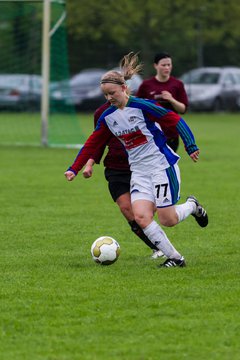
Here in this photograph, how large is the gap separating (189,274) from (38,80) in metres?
23.5

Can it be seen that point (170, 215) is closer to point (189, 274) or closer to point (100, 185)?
point (189, 274)

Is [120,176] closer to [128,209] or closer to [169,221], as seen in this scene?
[128,209]

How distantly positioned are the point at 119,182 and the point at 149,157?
1.97ft

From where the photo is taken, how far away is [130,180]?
7973mm

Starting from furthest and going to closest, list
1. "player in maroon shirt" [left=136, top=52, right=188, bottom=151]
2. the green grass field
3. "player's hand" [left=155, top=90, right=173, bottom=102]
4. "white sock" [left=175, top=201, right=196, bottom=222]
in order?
1. "player in maroon shirt" [left=136, top=52, right=188, bottom=151]
2. "player's hand" [left=155, top=90, right=173, bottom=102]
3. "white sock" [left=175, top=201, right=196, bottom=222]
4. the green grass field

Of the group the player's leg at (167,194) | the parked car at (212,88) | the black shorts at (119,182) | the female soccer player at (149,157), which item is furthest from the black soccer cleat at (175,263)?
the parked car at (212,88)

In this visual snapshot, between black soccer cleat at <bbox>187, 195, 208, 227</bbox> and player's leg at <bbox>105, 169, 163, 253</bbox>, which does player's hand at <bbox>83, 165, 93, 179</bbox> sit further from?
black soccer cleat at <bbox>187, 195, 208, 227</bbox>

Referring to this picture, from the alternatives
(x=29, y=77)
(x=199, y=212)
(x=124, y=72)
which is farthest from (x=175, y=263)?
(x=29, y=77)

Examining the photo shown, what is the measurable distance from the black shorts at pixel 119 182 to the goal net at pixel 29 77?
1142 cm

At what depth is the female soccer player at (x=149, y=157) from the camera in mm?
7469

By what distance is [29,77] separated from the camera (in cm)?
2902

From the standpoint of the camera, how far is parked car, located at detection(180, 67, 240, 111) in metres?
34.8

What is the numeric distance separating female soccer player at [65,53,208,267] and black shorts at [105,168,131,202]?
42 cm

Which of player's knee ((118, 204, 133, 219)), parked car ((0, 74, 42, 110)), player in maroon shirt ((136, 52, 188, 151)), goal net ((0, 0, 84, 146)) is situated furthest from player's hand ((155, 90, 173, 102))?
parked car ((0, 74, 42, 110))
